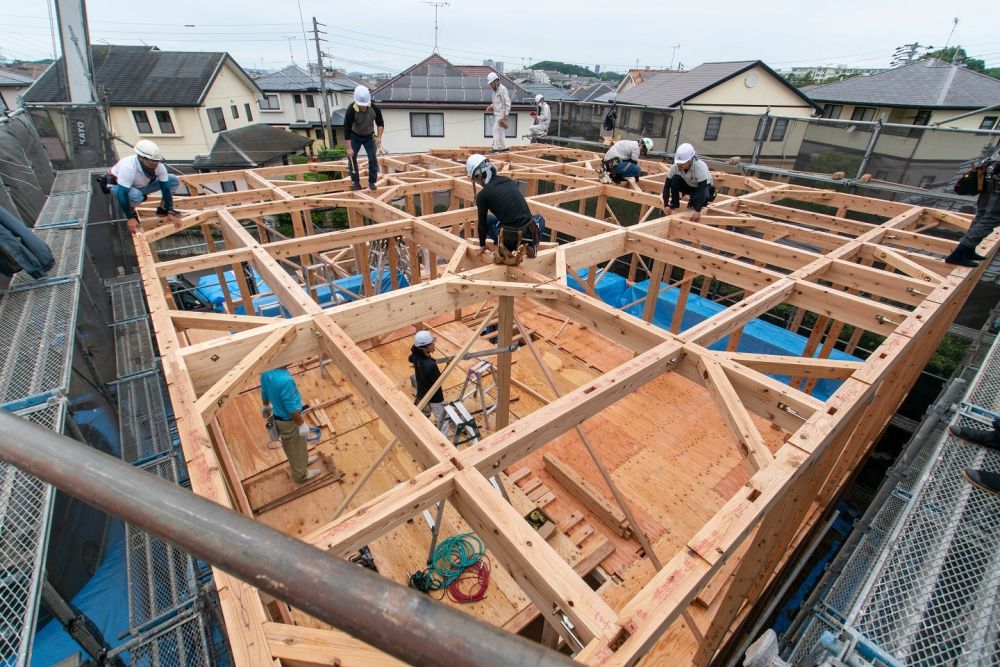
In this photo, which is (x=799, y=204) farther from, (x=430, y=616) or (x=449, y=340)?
(x=430, y=616)

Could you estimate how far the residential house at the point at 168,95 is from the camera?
886 inches

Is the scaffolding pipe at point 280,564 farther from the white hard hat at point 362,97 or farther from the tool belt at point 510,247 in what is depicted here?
the white hard hat at point 362,97

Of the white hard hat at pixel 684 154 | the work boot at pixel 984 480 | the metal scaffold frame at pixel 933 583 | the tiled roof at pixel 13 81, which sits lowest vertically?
the metal scaffold frame at pixel 933 583

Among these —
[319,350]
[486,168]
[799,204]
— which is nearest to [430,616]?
[319,350]

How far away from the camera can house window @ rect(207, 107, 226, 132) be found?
24359 millimetres

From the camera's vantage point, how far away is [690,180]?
676cm

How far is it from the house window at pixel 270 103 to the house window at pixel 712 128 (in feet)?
103

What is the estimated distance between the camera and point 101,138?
9266 millimetres

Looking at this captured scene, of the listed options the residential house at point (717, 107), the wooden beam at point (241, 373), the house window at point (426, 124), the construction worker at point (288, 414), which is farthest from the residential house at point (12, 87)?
the wooden beam at point (241, 373)

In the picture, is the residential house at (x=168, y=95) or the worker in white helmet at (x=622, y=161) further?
the residential house at (x=168, y=95)

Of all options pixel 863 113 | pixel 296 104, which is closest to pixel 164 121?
pixel 296 104

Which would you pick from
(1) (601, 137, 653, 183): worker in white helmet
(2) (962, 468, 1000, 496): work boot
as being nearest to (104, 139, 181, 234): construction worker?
(1) (601, 137, 653, 183): worker in white helmet

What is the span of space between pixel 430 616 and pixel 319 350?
3539 millimetres

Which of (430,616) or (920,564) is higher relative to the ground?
(430,616)
